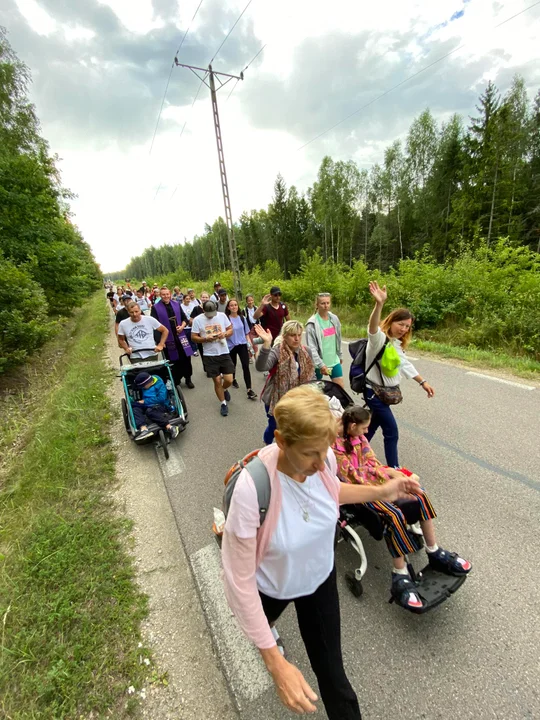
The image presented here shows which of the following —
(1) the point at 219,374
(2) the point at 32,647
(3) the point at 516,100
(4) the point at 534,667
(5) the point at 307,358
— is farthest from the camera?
(3) the point at 516,100

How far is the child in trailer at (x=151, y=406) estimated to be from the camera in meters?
4.36

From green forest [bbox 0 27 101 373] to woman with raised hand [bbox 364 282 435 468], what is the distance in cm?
897

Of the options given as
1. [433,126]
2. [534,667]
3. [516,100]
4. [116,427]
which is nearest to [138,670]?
[534,667]

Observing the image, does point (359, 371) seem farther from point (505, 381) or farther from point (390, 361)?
point (505, 381)

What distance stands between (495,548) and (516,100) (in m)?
34.1

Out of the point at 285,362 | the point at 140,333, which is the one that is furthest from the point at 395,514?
the point at 140,333

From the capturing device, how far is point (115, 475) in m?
3.83

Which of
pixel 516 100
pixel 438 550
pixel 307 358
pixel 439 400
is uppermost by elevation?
pixel 516 100

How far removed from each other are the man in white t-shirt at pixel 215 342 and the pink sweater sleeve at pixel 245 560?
13.8 ft

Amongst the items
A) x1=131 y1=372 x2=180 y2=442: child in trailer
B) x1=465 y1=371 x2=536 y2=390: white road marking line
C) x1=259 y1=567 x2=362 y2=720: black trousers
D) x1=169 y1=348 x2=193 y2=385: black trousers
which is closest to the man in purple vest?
x1=169 y1=348 x2=193 y2=385: black trousers

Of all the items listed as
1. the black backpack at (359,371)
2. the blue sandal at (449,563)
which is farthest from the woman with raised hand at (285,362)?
the blue sandal at (449,563)

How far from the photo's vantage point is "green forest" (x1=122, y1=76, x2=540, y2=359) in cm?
808

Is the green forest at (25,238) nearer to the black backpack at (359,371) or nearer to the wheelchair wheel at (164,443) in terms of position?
the wheelchair wheel at (164,443)

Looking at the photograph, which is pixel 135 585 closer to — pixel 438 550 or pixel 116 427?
pixel 438 550
